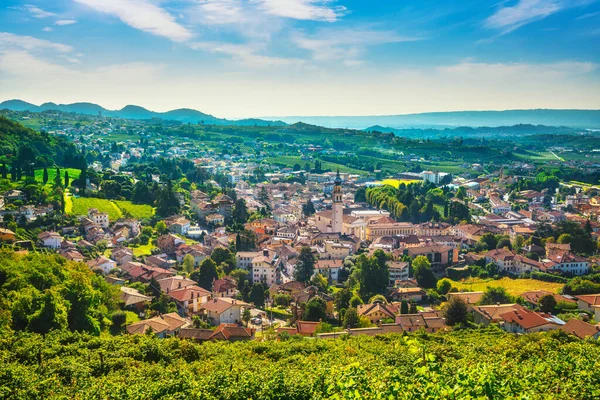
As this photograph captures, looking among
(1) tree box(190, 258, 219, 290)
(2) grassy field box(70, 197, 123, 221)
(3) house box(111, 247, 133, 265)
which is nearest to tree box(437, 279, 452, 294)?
(1) tree box(190, 258, 219, 290)

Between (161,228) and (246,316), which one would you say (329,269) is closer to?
(246,316)

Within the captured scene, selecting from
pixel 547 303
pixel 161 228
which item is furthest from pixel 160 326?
pixel 161 228

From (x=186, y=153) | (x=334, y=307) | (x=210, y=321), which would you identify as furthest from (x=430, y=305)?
(x=186, y=153)

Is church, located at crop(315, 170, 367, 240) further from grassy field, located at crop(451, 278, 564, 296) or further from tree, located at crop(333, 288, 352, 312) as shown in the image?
tree, located at crop(333, 288, 352, 312)

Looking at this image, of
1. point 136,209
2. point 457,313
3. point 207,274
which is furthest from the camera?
point 136,209

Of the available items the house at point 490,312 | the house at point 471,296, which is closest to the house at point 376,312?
the house at point 490,312
